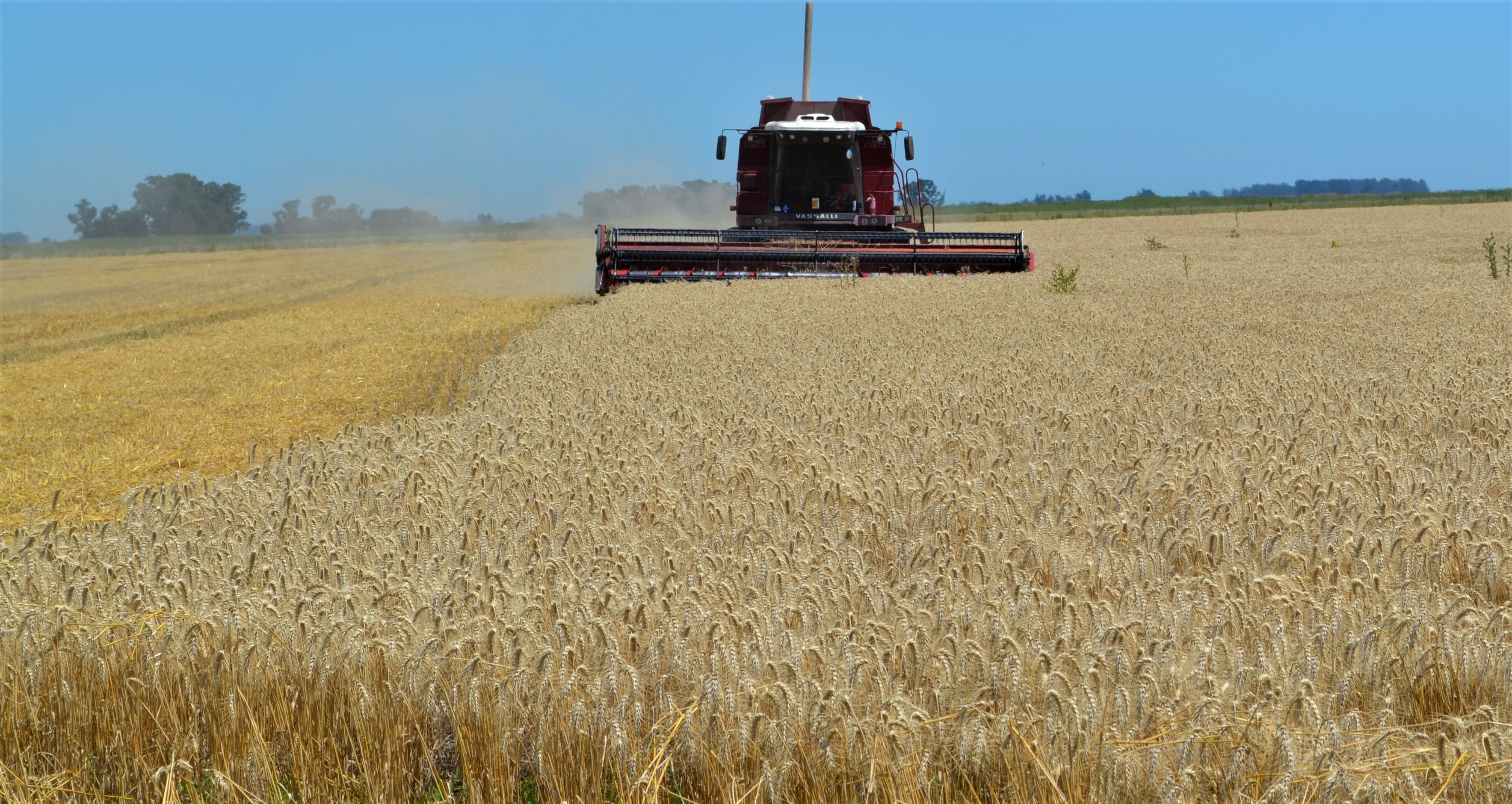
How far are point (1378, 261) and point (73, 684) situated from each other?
20.0m

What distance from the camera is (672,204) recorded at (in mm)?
43000

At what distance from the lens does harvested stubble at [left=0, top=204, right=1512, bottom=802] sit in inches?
97.8

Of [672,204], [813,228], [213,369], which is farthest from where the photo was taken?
[672,204]

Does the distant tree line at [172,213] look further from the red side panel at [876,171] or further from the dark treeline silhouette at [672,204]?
the red side panel at [876,171]

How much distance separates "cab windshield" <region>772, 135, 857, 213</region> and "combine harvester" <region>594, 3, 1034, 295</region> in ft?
0.05

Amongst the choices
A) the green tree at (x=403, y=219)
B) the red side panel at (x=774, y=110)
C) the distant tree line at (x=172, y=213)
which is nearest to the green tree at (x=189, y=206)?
the distant tree line at (x=172, y=213)

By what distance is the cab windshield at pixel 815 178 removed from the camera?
18.5 meters

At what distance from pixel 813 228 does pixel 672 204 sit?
2529 cm

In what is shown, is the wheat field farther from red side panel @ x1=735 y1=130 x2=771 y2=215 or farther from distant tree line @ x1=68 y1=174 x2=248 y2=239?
distant tree line @ x1=68 y1=174 x2=248 y2=239

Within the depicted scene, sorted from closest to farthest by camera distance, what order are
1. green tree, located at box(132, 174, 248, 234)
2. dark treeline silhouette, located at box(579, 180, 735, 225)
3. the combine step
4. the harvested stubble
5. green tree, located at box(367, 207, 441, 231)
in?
1. the harvested stubble
2. the combine step
3. dark treeline silhouette, located at box(579, 180, 735, 225)
4. green tree, located at box(367, 207, 441, 231)
5. green tree, located at box(132, 174, 248, 234)

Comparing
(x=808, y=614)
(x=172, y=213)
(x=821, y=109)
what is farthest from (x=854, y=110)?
(x=172, y=213)

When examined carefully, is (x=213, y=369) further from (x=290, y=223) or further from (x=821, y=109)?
(x=290, y=223)

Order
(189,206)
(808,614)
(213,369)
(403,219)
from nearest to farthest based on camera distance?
(808,614) < (213,369) < (403,219) < (189,206)

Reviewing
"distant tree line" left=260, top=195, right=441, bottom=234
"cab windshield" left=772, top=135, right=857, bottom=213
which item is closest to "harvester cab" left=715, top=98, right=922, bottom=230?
"cab windshield" left=772, top=135, right=857, bottom=213
